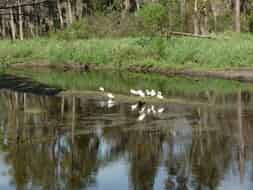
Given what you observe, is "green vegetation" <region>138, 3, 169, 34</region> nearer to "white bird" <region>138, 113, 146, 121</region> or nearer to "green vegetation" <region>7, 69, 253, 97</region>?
"green vegetation" <region>7, 69, 253, 97</region>

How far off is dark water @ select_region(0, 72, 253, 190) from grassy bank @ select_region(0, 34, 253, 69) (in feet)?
34.6

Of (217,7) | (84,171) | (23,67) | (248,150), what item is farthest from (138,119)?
(217,7)

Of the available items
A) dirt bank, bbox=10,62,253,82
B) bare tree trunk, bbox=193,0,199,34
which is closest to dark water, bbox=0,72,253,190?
dirt bank, bbox=10,62,253,82

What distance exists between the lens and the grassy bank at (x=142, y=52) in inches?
1270

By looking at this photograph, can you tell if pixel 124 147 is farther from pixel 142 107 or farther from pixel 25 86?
pixel 25 86

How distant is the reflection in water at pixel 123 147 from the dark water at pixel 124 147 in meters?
0.02

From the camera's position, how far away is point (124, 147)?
49.3 feet

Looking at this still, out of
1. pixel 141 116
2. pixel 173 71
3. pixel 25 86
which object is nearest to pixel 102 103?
pixel 141 116

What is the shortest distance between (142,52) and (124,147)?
68.7 ft

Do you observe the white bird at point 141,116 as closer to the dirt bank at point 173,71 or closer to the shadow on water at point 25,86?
the shadow on water at point 25,86

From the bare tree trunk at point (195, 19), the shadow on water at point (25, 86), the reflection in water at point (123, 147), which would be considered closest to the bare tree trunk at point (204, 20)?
the bare tree trunk at point (195, 19)

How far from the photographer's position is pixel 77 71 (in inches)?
1403

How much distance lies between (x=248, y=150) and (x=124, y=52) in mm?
22009

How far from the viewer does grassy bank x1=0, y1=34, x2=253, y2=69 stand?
106ft
